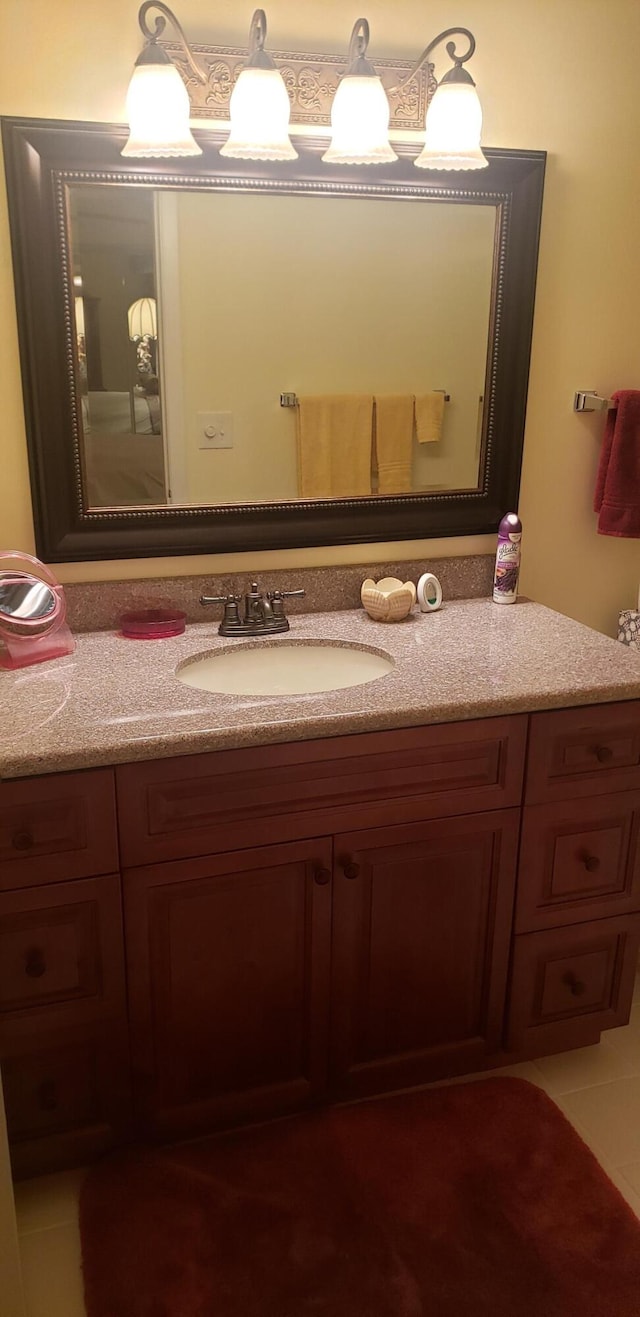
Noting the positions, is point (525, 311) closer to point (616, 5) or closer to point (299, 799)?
point (616, 5)

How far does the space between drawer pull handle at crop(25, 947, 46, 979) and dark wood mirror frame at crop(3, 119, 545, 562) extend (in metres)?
0.72

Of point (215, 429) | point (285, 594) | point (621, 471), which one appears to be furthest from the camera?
point (621, 471)

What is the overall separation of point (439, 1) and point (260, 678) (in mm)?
1270

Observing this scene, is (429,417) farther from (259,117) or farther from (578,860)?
(578,860)

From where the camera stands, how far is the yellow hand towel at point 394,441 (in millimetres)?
1951

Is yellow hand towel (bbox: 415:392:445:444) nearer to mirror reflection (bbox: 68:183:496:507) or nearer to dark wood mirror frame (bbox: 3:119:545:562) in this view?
mirror reflection (bbox: 68:183:496:507)

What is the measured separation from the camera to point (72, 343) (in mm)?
1723

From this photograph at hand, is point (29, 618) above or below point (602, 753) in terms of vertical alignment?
above

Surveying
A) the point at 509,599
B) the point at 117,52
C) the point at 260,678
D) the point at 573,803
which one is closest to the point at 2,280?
the point at 117,52

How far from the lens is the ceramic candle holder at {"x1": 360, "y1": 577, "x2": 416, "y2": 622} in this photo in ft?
6.33

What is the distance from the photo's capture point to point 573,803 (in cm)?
172

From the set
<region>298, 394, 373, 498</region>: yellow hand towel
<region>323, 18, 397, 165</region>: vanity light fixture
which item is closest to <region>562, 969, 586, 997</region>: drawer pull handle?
<region>298, 394, 373, 498</region>: yellow hand towel

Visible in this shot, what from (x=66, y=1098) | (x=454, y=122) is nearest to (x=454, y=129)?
(x=454, y=122)

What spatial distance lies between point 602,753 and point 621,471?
0.69m
